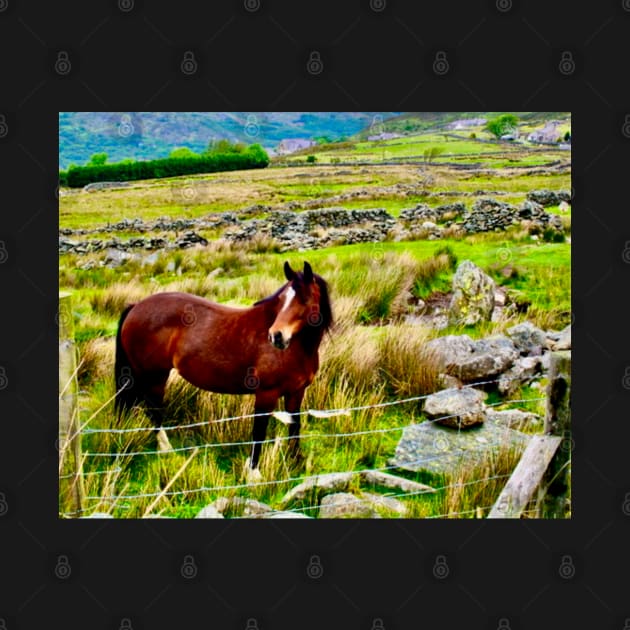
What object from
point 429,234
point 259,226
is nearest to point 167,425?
point 259,226

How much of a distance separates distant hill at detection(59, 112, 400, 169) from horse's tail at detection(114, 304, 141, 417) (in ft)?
4.47

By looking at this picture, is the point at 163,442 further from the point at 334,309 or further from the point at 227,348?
the point at 334,309

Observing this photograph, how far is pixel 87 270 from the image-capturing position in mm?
7320

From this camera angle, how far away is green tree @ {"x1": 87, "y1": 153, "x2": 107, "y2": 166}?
7.50 metres

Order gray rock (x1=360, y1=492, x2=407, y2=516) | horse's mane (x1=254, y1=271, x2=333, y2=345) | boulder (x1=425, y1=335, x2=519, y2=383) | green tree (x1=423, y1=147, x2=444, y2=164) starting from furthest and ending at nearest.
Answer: green tree (x1=423, y1=147, x2=444, y2=164) < boulder (x1=425, y1=335, x2=519, y2=383) < gray rock (x1=360, y1=492, x2=407, y2=516) < horse's mane (x1=254, y1=271, x2=333, y2=345)

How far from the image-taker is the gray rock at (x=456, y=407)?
23.4 ft

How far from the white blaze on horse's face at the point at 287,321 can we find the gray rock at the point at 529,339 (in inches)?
78.8

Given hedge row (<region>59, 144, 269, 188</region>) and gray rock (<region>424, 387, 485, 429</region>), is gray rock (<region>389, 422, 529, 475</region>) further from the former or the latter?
hedge row (<region>59, 144, 269, 188</region>)

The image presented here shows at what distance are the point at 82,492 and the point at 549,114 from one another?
4.61 m

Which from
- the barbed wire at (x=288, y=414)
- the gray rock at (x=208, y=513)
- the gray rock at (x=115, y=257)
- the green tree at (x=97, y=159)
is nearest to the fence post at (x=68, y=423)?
the barbed wire at (x=288, y=414)

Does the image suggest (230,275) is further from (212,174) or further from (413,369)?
(413,369)

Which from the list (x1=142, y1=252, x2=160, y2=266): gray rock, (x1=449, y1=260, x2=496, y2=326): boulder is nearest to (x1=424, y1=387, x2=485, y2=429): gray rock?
(x1=449, y1=260, x2=496, y2=326): boulder

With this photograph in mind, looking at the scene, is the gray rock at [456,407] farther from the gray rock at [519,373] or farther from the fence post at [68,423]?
the fence post at [68,423]

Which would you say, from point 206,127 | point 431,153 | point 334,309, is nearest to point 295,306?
point 334,309
